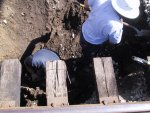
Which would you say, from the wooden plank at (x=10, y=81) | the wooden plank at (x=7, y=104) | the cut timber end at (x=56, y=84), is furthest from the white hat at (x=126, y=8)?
the wooden plank at (x=7, y=104)

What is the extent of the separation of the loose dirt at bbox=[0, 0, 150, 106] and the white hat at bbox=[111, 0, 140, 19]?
1.24ft

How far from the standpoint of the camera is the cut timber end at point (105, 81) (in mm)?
3475

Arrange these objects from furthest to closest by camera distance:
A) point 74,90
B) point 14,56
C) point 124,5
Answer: point 14,56, point 74,90, point 124,5

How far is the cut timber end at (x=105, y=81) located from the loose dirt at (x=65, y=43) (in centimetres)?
56

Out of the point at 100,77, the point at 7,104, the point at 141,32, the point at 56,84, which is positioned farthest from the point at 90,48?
the point at 7,104

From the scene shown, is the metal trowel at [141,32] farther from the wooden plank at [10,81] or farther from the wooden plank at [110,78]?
the wooden plank at [10,81]

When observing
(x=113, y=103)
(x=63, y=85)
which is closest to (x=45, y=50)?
(x=63, y=85)

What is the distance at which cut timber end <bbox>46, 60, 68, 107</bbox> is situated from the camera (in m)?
3.46

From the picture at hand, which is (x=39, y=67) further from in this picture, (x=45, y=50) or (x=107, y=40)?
(x=107, y=40)

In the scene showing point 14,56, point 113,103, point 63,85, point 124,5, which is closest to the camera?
point 113,103

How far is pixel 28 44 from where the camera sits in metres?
4.91

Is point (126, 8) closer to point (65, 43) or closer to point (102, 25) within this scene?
point (102, 25)

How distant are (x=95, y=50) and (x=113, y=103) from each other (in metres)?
1.55

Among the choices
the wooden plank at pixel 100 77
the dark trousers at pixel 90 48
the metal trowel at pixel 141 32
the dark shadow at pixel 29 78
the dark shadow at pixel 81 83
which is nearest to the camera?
the wooden plank at pixel 100 77
